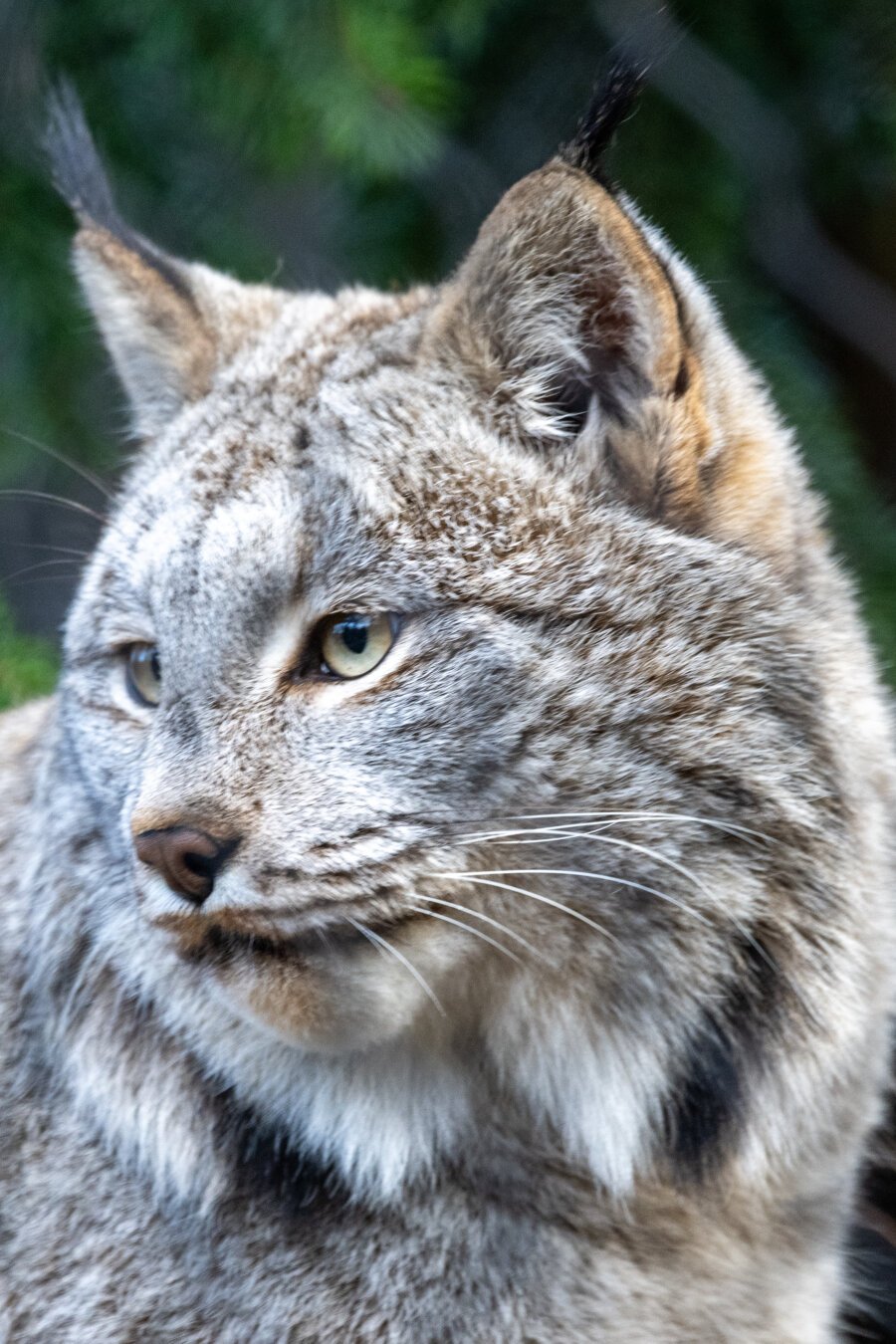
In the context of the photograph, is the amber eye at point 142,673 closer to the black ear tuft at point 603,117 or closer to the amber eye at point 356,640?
the amber eye at point 356,640

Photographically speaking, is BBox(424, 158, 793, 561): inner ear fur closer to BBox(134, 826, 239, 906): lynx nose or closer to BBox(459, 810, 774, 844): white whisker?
BBox(459, 810, 774, 844): white whisker

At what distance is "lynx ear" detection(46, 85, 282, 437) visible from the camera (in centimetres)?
207

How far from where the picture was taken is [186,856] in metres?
1.50

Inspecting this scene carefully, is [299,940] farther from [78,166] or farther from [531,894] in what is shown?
[78,166]

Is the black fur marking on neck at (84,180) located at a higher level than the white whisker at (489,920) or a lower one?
higher

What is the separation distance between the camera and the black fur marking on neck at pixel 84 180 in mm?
2121

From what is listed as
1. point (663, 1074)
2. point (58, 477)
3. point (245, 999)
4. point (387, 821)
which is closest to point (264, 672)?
point (387, 821)

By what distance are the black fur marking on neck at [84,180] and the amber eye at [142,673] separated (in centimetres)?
56

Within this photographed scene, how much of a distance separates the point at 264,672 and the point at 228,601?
86mm

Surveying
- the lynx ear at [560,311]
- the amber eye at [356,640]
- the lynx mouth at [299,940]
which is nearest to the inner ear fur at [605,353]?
the lynx ear at [560,311]

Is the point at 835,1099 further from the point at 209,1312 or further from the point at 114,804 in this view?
the point at 114,804

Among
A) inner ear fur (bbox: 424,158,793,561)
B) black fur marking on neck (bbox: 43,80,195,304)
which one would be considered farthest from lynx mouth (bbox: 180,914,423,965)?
black fur marking on neck (bbox: 43,80,195,304)

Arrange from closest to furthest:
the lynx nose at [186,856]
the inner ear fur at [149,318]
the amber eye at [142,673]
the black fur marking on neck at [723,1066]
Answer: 1. the lynx nose at [186,856]
2. the black fur marking on neck at [723,1066]
3. the amber eye at [142,673]
4. the inner ear fur at [149,318]

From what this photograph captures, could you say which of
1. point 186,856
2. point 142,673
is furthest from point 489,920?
point 142,673
